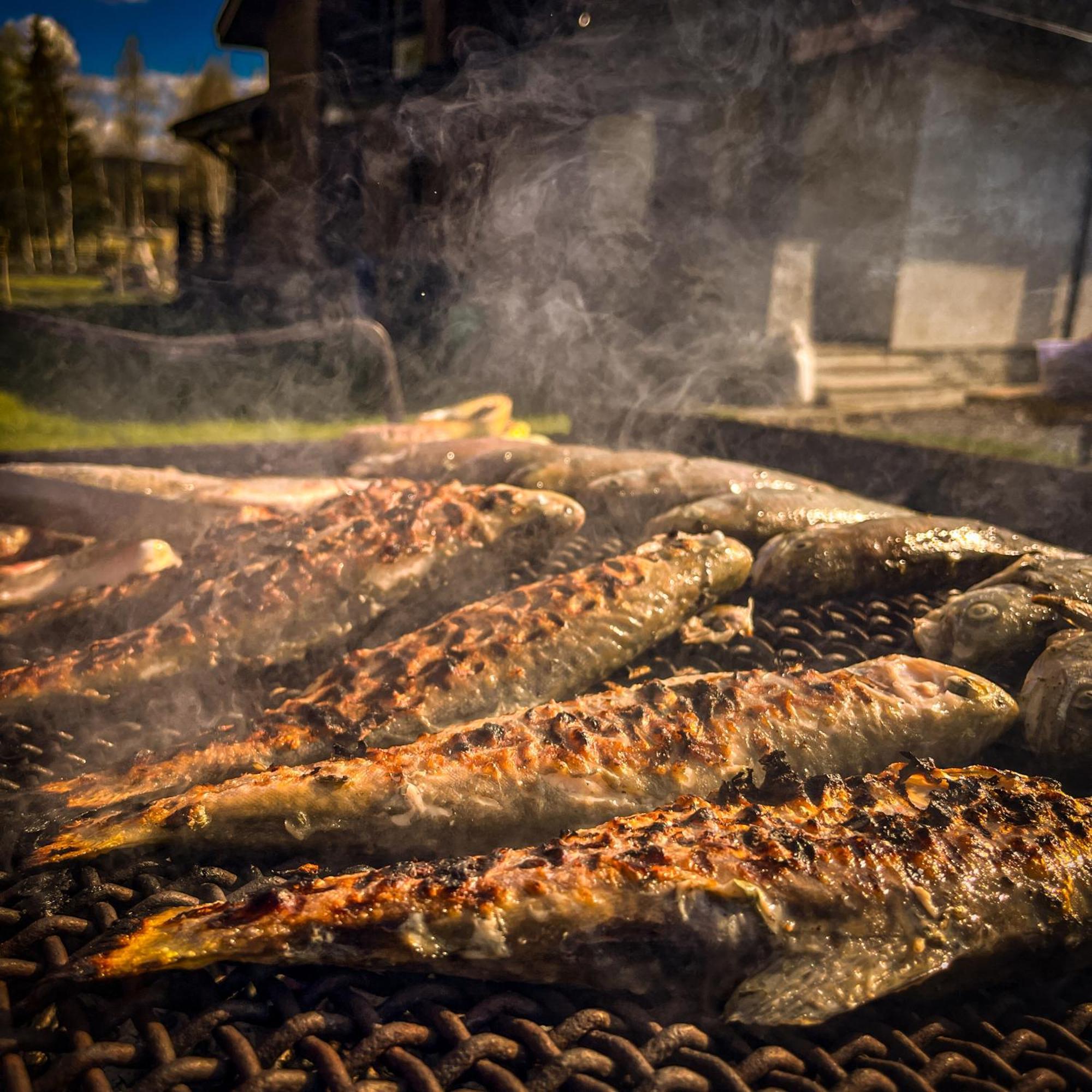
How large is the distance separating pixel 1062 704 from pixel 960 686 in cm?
31

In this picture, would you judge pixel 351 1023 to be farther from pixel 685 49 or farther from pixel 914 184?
pixel 914 184

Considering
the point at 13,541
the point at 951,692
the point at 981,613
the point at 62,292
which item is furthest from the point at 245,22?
the point at 62,292

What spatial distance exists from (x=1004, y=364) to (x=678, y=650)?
52.4ft

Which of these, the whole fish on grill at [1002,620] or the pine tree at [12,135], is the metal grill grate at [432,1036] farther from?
the pine tree at [12,135]

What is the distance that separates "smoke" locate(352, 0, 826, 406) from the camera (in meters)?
11.5

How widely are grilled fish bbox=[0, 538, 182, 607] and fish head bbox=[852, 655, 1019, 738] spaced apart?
328 cm

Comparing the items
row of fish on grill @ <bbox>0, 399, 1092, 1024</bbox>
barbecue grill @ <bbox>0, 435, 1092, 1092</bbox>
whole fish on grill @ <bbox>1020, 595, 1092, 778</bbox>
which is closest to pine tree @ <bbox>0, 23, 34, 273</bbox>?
row of fish on grill @ <bbox>0, 399, 1092, 1024</bbox>

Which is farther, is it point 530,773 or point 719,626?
point 719,626

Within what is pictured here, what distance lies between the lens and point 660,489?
16.0 ft

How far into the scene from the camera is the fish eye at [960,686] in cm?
279

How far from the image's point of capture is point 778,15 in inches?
515

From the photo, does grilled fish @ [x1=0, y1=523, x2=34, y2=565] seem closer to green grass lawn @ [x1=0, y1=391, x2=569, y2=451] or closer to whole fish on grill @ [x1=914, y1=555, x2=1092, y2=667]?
whole fish on grill @ [x1=914, y1=555, x2=1092, y2=667]

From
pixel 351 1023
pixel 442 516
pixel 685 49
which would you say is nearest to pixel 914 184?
pixel 685 49

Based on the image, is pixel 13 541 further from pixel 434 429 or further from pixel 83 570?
pixel 434 429
